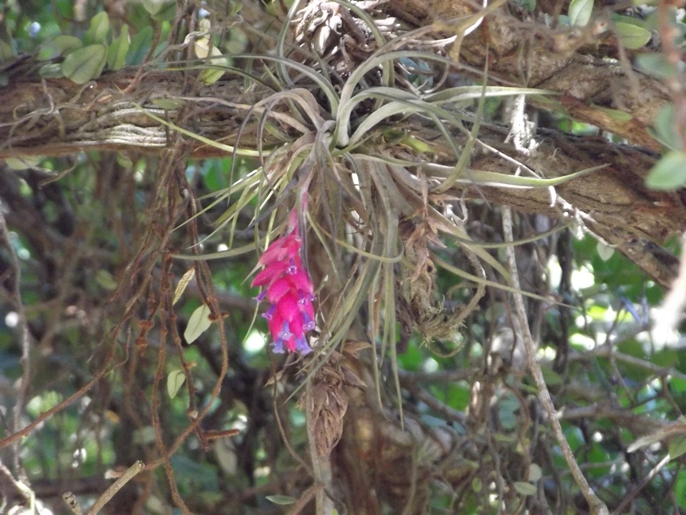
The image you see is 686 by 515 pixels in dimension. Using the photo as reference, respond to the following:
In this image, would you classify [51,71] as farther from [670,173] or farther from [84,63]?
[670,173]

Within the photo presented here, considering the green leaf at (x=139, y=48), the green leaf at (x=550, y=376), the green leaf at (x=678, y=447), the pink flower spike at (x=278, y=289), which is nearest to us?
the pink flower spike at (x=278, y=289)

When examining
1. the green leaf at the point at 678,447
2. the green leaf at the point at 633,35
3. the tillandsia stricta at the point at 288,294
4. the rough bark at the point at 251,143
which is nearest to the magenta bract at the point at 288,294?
the tillandsia stricta at the point at 288,294

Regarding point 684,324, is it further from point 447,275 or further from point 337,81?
point 337,81

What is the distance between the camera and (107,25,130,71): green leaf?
936 millimetres

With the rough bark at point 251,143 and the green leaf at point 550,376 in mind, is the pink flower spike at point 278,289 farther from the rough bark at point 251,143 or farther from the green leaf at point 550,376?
the green leaf at point 550,376

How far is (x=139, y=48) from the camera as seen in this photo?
101cm

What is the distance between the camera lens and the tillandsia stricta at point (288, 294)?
2.20 feet

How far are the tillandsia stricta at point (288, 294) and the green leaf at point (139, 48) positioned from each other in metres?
0.45

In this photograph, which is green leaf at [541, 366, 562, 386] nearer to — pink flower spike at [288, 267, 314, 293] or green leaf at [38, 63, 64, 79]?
pink flower spike at [288, 267, 314, 293]

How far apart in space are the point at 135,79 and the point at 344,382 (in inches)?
16.5

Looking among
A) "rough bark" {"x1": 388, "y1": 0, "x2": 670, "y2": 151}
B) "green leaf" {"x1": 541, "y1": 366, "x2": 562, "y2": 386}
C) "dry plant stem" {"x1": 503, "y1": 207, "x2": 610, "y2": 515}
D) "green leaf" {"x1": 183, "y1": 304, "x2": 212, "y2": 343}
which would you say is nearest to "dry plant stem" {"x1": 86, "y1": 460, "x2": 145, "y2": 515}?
"green leaf" {"x1": 183, "y1": 304, "x2": 212, "y2": 343}

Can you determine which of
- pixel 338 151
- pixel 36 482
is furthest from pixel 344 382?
pixel 36 482

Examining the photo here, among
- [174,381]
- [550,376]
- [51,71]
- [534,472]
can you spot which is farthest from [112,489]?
[550,376]

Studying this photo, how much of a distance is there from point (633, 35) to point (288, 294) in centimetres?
40
